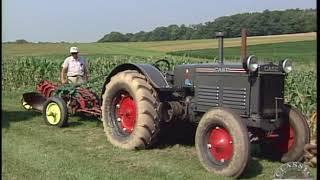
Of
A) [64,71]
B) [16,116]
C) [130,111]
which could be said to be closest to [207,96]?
[130,111]

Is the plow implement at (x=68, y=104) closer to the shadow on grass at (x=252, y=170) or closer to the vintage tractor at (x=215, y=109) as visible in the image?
the vintage tractor at (x=215, y=109)

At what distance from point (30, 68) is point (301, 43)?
24.4m

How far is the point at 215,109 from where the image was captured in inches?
225

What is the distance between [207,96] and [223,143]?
81 cm

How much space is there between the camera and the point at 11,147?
6.82 metres

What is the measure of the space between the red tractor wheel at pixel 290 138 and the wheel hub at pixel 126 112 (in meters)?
1.79

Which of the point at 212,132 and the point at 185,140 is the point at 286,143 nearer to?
the point at 212,132

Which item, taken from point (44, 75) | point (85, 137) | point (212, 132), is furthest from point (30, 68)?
point (212, 132)

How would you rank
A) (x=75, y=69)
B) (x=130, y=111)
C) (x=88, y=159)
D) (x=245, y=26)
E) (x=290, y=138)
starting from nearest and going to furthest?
(x=88, y=159)
(x=290, y=138)
(x=130, y=111)
(x=75, y=69)
(x=245, y=26)

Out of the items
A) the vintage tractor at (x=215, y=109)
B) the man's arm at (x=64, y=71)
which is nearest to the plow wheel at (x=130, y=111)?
the vintage tractor at (x=215, y=109)

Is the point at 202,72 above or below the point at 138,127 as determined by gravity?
above

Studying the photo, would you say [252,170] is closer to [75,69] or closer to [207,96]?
[207,96]

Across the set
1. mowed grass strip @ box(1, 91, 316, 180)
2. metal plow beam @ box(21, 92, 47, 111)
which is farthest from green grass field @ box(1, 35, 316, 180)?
metal plow beam @ box(21, 92, 47, 111)

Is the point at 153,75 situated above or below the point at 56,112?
above
